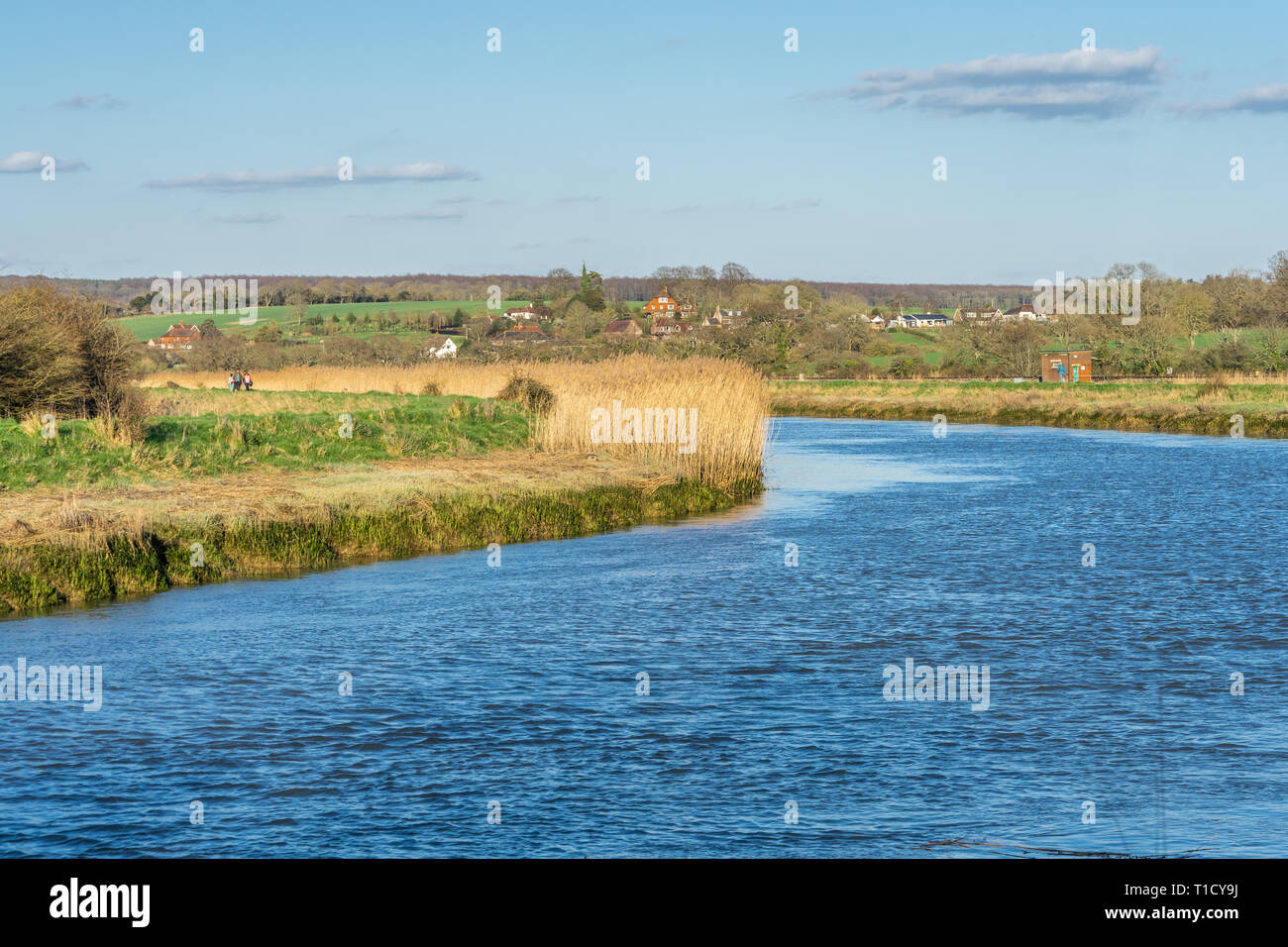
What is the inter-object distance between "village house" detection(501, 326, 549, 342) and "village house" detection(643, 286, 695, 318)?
3301 cm

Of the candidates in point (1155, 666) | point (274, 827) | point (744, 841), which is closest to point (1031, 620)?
point (1155, 666)

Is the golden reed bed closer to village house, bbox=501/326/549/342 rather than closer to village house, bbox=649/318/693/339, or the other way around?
village house, bbox=501/326/549/342

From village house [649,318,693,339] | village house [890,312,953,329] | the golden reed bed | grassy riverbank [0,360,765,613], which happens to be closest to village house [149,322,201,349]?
village house [649,318,693,339]

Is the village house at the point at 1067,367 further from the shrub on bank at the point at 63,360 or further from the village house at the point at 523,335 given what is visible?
the shrub on bank at the point at 63,360

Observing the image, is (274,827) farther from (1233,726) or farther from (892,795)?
(1233,726)

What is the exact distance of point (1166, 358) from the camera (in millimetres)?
97062

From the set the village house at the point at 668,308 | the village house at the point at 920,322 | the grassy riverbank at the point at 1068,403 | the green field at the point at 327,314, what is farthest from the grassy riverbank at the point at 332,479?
the village house at the point at 920,322

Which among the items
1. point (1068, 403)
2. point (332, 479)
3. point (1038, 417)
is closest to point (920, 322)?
point (1068, 403)

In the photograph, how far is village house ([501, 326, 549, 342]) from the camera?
10612cm

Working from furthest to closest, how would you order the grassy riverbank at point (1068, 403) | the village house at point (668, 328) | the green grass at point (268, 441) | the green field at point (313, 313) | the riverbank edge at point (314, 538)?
the village house at point (668, 328) < the green field at point (313, 313) < the grassy riverbank at point (1068, 403) < the green grass at point (268, 441) < the riverbank edge at point (314, 538)

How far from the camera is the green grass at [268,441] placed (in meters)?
24.0

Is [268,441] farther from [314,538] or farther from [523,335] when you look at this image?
[523,335]

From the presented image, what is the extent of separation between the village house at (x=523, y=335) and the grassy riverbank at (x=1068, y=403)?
23.0 m
